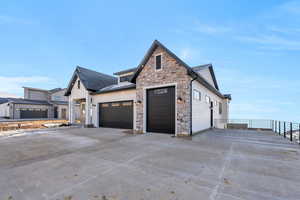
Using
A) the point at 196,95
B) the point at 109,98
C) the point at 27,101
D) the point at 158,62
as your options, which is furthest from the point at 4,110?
the point at 196,95

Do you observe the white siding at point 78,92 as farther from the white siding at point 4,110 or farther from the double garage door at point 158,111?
the white siding at point 4,110

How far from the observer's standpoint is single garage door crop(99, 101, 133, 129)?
10508 mm

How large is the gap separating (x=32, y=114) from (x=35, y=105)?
5.10ft

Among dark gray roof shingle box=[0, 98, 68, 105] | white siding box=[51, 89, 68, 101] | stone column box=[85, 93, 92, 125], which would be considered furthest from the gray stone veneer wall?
white siding box=[51, 89, 68, 101]

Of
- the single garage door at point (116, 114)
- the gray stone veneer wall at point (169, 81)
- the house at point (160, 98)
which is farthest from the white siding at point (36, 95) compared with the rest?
the gray stone veneer wall at point (169, 81)

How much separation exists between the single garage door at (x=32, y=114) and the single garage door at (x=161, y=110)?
2283cm

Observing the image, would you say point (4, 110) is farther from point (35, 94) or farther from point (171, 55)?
point (171, 55)

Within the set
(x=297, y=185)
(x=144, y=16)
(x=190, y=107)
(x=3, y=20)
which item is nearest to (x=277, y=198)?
(x=297, y=185)

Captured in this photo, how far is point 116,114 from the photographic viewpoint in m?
11.2

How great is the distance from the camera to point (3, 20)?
36.4 feet

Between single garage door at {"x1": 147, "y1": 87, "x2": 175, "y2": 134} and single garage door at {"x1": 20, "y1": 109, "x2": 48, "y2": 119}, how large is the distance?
74.9 ft

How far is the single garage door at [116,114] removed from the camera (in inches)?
414

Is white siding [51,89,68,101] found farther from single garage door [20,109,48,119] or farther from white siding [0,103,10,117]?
white siding [0,103,10,117]

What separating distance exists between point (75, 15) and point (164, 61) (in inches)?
613
